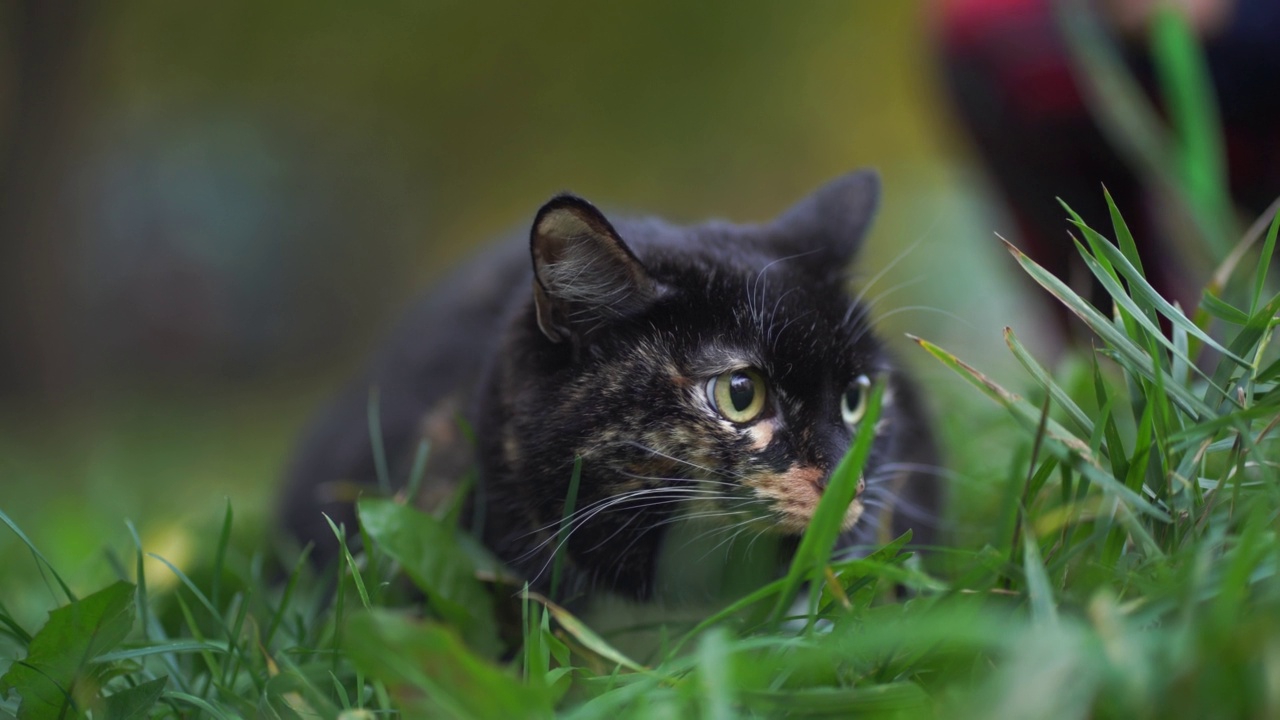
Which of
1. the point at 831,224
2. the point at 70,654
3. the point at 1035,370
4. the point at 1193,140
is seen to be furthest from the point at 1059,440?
the point at 70,654

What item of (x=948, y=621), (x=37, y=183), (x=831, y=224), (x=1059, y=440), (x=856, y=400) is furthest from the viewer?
(x=37, y=183)

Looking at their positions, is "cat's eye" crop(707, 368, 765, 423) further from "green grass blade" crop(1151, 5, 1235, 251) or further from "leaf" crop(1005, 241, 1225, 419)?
"green grass blade" crop(1151, 5, 1235, 251)

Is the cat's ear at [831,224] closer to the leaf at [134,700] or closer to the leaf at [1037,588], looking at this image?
the leaf at [1037,588]

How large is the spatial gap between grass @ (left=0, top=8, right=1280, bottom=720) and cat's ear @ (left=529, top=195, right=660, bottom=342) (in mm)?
273

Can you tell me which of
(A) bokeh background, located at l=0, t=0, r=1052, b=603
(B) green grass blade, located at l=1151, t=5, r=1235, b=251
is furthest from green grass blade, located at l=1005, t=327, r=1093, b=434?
(A) bokeh background, located at l=0, t=0, r=1052, b=603

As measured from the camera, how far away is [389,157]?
4.59 metres

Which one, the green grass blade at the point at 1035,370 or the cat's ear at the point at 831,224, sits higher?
the cat's ear at the point at 831,224

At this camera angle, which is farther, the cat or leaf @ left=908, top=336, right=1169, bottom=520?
the cat

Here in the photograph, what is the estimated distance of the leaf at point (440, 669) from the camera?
0.68 meters

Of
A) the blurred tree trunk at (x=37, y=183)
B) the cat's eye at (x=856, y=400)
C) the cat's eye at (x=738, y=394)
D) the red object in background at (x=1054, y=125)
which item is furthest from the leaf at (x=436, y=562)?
the blurred tree trunk at (x=37, y=183)

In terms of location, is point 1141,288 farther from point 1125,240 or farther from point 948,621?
point 948,621

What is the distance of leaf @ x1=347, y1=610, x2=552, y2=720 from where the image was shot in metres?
0.68

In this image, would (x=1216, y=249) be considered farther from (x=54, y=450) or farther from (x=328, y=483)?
(x=54, y=450)

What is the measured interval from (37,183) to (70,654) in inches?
104
